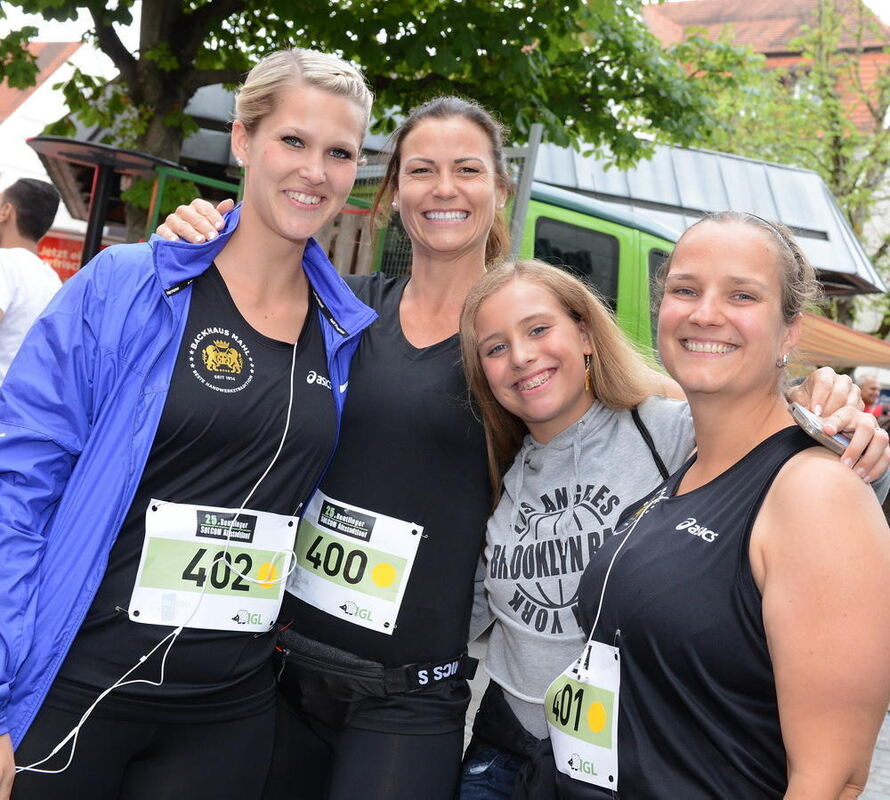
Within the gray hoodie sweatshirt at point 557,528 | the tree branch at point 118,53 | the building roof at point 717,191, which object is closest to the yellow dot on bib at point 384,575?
the gray hoodie sweatshirt at point 557,528

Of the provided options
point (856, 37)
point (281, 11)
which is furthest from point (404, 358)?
point (856, 37)

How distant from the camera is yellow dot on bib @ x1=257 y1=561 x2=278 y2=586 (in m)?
2.38

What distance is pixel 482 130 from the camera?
116 inches

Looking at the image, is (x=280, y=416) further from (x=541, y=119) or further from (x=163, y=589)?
(x=541, y=119)

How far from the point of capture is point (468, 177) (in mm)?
2904

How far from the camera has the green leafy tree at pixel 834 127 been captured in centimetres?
2192

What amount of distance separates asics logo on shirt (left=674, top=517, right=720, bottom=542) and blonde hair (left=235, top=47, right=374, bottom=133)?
134 centimetres

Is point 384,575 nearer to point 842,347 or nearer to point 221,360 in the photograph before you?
point 221,360

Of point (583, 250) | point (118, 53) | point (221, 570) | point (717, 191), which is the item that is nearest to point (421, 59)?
point (583, 250)

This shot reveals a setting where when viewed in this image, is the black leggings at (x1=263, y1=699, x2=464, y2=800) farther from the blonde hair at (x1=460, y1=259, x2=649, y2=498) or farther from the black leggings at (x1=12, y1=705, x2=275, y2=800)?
the blonde hair at (x1=460, y1=259, x2=649, y2=498)

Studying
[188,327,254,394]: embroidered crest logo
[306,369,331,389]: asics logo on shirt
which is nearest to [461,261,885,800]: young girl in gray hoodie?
[306,369,331,389]: asics logo on shirt

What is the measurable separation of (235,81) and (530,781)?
7.87 meters

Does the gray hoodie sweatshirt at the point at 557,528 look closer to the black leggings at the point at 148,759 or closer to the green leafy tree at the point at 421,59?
the black leggings at the point at 148,759

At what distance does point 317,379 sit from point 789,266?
1.11 meters
